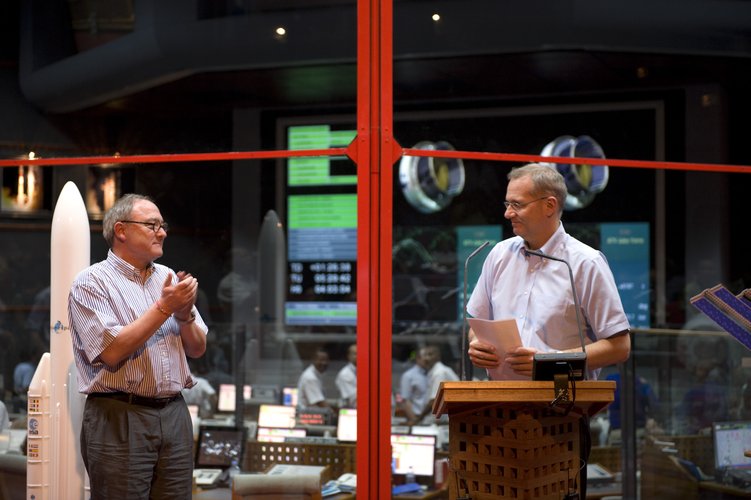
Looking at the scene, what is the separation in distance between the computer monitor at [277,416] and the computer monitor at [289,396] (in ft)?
1.36

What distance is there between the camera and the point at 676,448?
19.6 feet

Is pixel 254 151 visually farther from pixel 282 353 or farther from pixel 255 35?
pixel 282 353

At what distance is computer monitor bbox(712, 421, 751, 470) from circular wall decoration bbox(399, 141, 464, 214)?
4627 millimetres

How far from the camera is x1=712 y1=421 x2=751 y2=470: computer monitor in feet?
18.1

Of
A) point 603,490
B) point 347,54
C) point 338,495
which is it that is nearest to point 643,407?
point 603,490

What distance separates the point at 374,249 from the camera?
14.7ft

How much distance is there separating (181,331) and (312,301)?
24.1ft

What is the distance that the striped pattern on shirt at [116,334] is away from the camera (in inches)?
137

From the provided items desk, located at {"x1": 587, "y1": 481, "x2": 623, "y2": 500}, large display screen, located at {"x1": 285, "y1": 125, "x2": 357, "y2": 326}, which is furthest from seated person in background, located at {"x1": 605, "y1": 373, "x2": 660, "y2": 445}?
large display screen, located at {"x1": 285, "y1": 125, "x2": 357, "y2": 326}

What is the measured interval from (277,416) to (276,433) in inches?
22.7

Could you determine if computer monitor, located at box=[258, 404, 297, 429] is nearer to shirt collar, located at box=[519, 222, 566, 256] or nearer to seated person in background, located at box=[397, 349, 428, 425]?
seated person in background, located at box=[397, 349, 428, 425]

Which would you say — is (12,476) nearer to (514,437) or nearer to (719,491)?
(514,437)

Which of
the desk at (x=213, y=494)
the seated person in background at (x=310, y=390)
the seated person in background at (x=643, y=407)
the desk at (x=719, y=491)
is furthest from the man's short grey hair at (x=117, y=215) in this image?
the seated person in background at (x=310, y=390)

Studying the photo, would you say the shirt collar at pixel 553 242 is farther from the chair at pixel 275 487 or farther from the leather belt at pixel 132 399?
the chair at pixel 275 487
